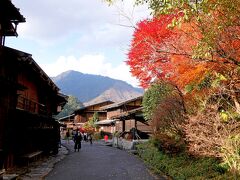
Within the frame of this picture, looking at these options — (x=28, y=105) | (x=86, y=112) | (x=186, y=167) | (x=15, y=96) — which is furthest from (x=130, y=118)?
(x=86, y=112)

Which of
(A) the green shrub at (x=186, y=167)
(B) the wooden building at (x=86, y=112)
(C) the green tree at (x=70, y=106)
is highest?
(C) the green tree at (x=70, y=106)

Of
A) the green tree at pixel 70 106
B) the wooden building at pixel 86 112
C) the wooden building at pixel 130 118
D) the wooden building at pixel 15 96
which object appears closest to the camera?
the wooden building at pixel 15 96

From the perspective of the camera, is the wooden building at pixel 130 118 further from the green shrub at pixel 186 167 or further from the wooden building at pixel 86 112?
the green shrub at pixel 186 167

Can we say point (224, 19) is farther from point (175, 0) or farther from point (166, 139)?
point (166, 139)

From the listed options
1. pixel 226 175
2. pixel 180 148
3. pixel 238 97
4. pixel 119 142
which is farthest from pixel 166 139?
pixel 119 142

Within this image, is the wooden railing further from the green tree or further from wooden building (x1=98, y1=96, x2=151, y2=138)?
the green tree

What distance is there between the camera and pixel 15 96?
20.1 m

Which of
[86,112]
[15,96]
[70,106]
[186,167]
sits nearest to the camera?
[186,167]

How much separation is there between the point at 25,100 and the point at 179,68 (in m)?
10.8

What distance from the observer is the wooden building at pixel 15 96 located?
17734mm

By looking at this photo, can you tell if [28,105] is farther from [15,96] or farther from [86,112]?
[86,112]

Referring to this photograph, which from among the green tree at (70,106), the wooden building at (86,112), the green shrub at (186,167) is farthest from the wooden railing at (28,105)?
the green tree at (70,106)

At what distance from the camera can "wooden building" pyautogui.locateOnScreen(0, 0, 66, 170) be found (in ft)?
58.2

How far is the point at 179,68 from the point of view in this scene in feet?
62.1
